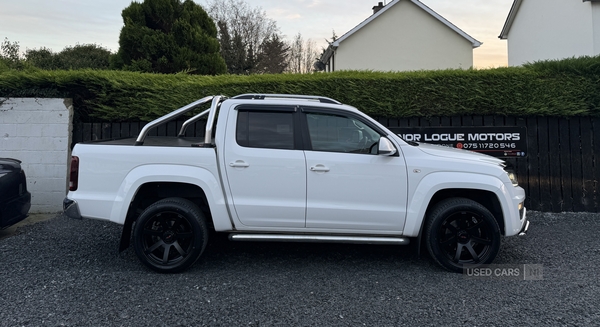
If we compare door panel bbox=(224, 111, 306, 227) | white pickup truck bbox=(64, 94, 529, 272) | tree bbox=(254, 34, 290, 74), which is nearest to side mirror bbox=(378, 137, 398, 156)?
white pickup truck bbox=(64, 94, 529, 272)

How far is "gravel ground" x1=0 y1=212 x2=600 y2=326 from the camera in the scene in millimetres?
3168

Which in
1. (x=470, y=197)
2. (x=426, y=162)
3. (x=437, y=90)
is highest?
(x=437, y=90)

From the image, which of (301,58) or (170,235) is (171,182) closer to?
(170,235)

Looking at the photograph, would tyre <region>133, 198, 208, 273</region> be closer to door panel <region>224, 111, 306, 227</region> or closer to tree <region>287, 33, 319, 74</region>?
door panel <region>224, 111, 306, 227</region>

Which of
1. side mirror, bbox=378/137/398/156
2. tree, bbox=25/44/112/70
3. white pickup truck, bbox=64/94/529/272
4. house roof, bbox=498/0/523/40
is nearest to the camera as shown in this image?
side mirror, bbox=378/137/398/156

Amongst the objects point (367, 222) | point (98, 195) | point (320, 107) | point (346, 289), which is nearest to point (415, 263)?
point (367, 222)

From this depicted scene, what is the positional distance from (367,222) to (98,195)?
2.85m

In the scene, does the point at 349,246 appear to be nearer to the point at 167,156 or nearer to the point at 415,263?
the point at 415,263

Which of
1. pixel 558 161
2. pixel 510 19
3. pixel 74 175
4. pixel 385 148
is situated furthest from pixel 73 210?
pixel 510 19

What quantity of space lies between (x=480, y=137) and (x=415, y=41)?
1491 centimetres

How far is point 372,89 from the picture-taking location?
6844mm

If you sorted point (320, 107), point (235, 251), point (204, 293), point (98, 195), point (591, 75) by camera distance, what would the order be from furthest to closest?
point (591, 75), point (235, 251), point (320, 107), point (98, 195), point (204, 293)

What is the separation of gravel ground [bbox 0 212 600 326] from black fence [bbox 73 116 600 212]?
5.64 feet

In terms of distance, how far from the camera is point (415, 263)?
14.4 ft
